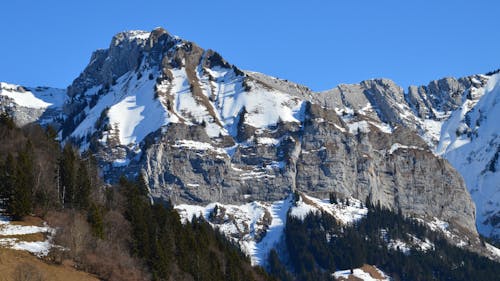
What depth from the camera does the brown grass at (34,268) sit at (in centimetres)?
9775

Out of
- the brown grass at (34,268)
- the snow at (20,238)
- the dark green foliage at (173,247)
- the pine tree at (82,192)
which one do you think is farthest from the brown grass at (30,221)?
the dark green foliage at (173,247)

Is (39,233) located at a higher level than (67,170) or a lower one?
lower

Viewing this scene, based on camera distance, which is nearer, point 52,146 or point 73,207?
point 73,207

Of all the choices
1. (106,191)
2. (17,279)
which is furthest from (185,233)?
(17,279)

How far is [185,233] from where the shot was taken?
502ft

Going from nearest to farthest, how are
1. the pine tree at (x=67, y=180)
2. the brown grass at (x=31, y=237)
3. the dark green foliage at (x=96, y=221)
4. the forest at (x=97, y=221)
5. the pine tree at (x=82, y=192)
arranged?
the brown grass at (x=31, y=237), the forest at (x=97, y=221), the dark green foliage at (x=96, y=221), the pine tree at (x=67, y=180), the pine tree at (x=82, y=192)

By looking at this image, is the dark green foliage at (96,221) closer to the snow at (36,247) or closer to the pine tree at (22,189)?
the pine tree at (22,189)

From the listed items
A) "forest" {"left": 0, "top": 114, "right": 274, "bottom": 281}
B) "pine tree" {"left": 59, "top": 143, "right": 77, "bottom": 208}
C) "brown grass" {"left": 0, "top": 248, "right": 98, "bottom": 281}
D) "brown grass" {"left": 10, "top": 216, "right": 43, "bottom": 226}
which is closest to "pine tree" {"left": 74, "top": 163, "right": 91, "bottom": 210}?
"forest" {"left": 0, "top": 114, "right": 274, "bottom": 281}

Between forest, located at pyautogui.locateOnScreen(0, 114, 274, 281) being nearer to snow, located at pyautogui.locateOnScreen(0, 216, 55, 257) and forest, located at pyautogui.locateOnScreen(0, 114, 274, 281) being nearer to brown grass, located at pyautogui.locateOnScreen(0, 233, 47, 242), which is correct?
snow, located at pyautogui.locateOnScreen(0, 216, 55, 257)

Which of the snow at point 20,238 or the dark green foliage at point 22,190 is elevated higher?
the dark green foliage at point 22,190

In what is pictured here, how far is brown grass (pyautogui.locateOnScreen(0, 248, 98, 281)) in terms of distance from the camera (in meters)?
97.8

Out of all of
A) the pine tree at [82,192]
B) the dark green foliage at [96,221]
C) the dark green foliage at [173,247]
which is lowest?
the dark green foliage at [173,247]

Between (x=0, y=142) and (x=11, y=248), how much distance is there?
41.2 meters

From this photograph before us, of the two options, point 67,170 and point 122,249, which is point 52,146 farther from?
point 122,249
